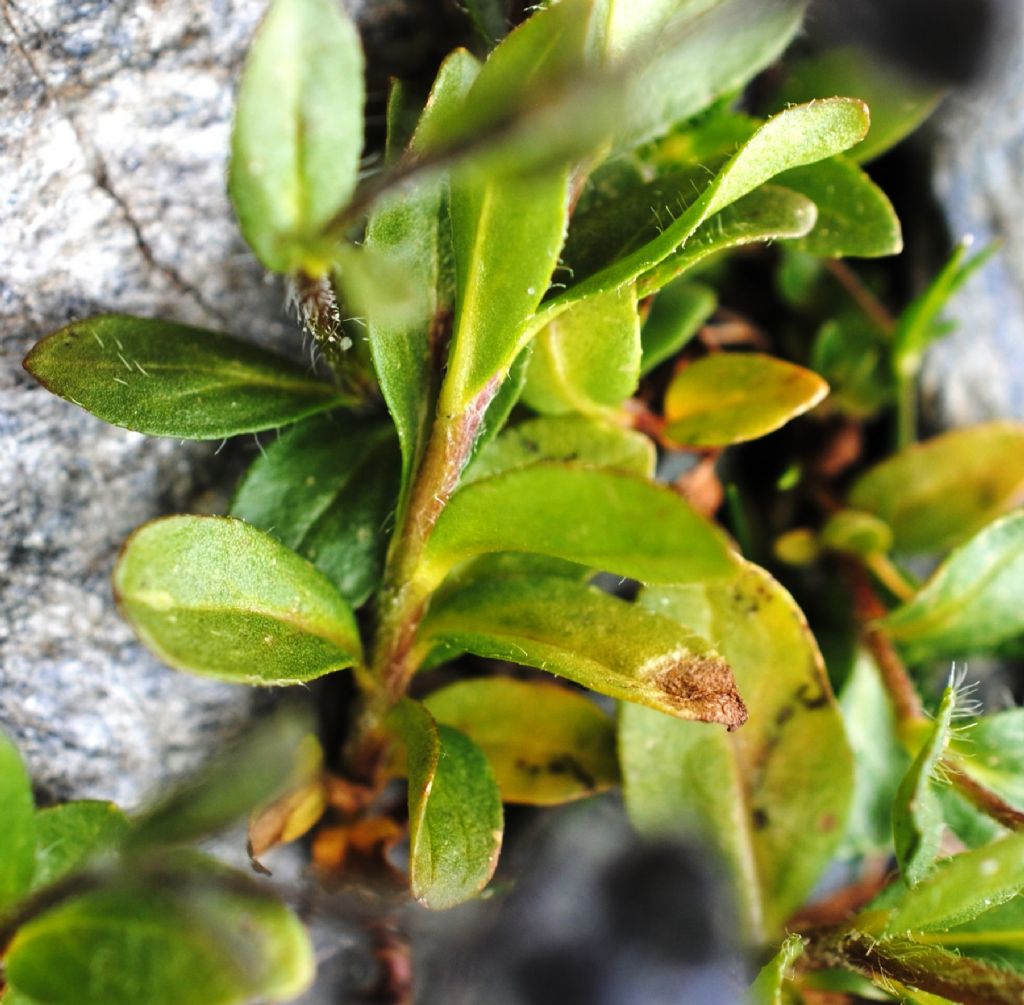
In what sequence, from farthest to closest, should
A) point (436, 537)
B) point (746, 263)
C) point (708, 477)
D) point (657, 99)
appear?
point (746, 263)
point (708, 477)
point (657, 99)
point (436, 537)

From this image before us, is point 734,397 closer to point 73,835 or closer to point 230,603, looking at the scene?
point 230,603

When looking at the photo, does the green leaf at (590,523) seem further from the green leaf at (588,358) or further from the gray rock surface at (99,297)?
the gray rock surface at (99,297)

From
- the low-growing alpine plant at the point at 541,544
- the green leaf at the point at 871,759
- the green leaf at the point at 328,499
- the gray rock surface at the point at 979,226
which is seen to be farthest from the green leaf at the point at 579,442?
the gray rock surface at the point at 979,226

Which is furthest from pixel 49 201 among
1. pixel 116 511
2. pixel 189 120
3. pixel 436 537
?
pixel 436 537

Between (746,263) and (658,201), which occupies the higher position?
(658,201)

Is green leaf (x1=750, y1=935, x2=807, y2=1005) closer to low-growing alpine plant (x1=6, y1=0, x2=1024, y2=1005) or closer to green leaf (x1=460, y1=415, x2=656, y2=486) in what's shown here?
low-growing alpine plant (x1=6, y1=0, x2=1024, y2=1005)

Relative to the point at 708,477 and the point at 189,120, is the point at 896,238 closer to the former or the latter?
the point at 708,477
